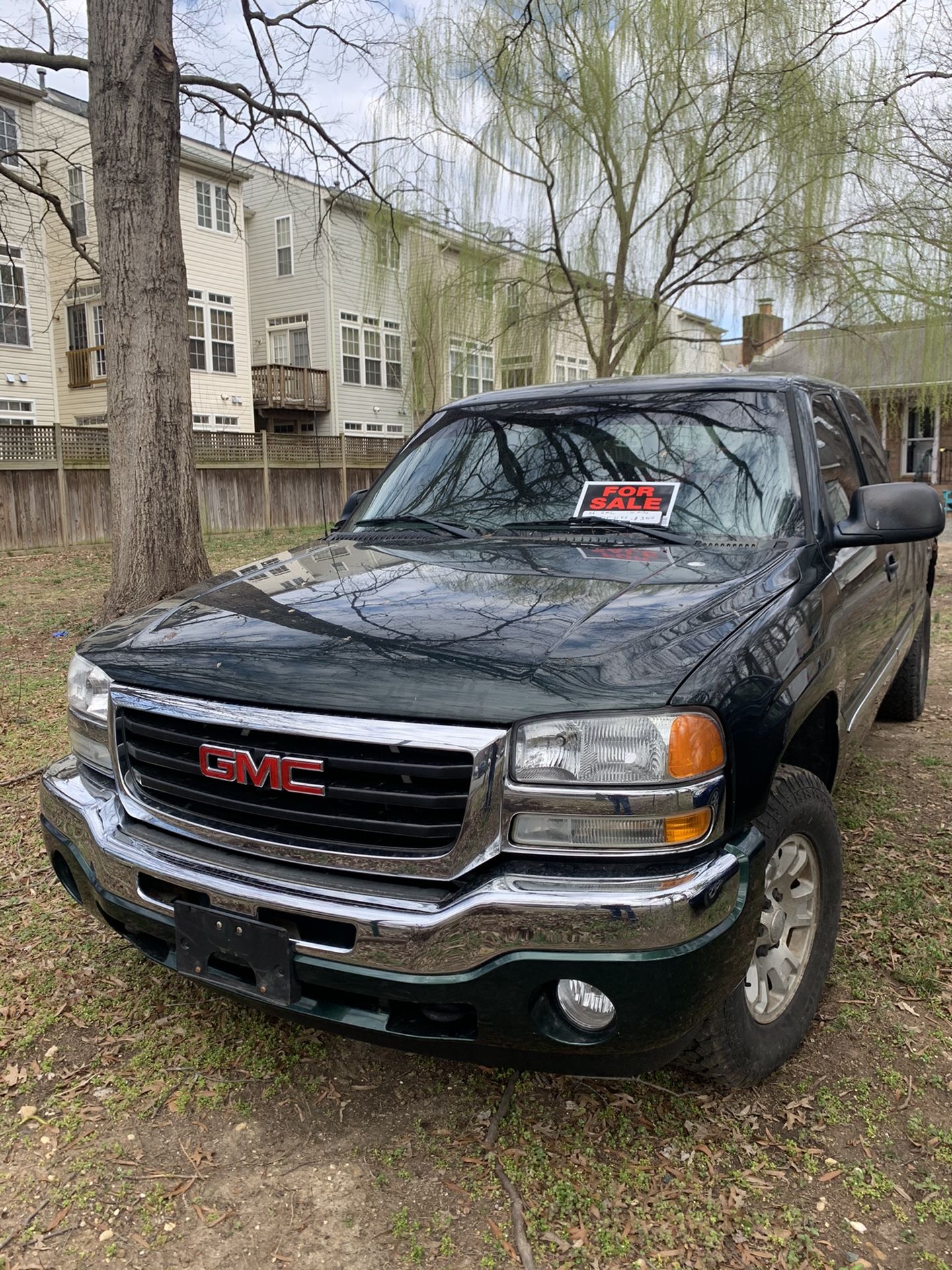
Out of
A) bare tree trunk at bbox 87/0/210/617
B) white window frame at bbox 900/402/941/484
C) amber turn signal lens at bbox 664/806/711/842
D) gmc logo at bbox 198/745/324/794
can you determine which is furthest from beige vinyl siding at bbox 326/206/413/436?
amber turn signal lens at bbox 664/806/711/842

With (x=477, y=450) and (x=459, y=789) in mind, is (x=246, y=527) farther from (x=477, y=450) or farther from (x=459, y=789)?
(x=459, y=789)

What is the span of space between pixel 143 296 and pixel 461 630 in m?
5.90

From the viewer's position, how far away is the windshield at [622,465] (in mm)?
3041

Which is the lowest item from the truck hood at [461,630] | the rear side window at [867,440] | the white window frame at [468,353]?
the truck hood at [461,630]

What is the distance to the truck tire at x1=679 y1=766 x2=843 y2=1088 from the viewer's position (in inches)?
88.1

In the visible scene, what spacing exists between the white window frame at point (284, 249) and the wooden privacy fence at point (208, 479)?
6.38m

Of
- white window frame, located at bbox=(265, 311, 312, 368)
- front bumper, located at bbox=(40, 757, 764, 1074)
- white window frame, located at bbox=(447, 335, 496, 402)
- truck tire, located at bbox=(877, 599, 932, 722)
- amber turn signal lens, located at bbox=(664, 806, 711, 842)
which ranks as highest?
white window frame, located at bbox=(265, 311, 312, 368)

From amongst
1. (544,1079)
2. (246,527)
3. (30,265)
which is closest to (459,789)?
(544,1079)

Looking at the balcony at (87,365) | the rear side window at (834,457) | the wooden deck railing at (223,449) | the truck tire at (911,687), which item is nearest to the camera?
the rear side window at (834,457)

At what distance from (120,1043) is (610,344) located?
1236 cm

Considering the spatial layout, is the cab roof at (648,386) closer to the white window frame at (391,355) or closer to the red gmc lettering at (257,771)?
the red gmc lettering at (257,771)

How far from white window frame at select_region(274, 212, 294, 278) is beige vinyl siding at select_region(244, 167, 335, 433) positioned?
1.1 inches

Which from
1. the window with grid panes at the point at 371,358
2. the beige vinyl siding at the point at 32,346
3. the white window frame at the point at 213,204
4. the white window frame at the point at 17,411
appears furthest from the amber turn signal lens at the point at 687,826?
the window with grid panes at the point at 371,358

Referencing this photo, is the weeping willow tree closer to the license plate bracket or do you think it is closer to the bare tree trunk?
the bare tree trunk
